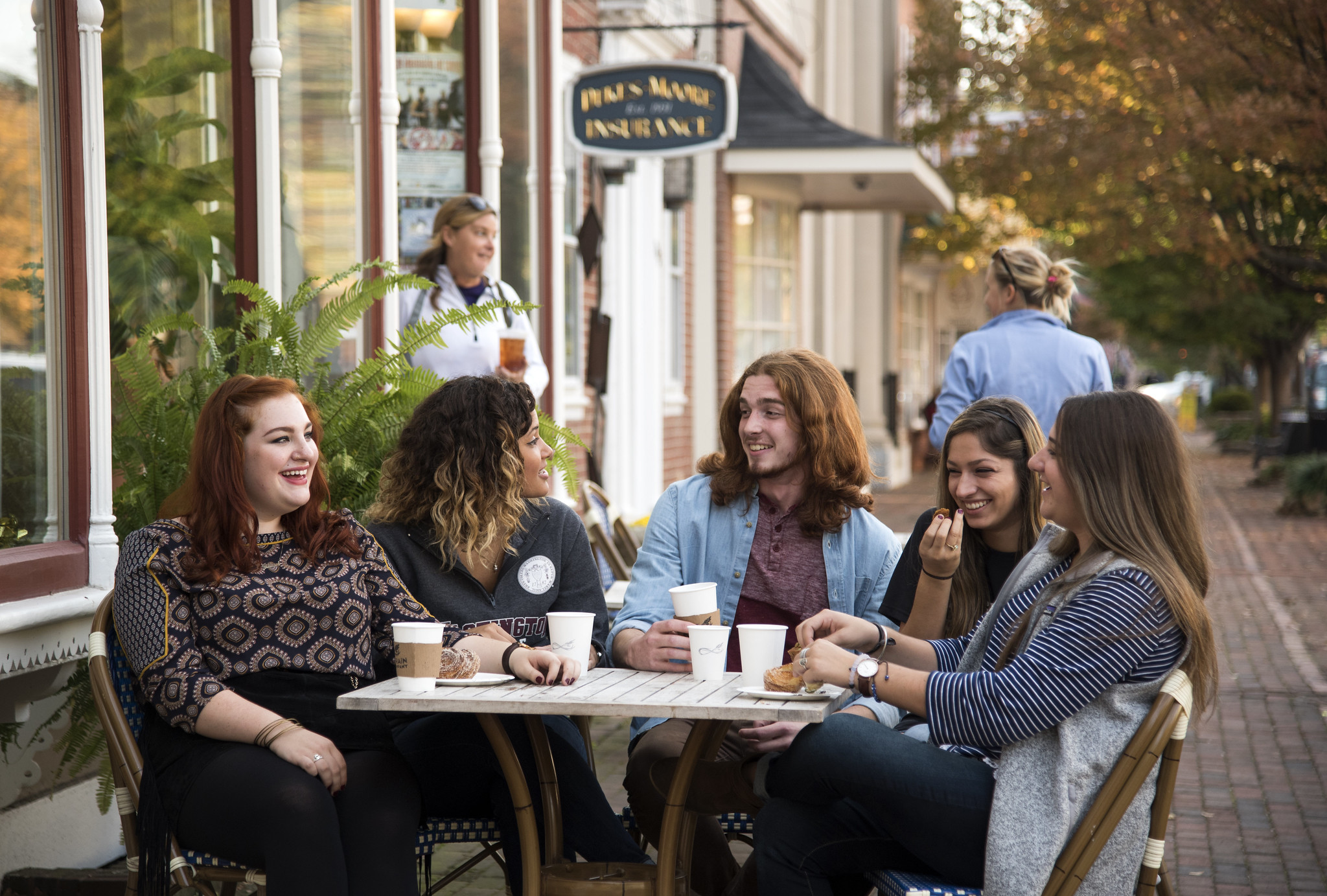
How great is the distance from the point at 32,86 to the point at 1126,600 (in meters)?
3.08

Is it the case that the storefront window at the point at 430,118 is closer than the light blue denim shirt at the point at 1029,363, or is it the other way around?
the light blue denim shirt at the point at 1029,363

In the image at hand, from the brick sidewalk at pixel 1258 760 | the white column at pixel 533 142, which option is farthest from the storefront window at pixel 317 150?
the brick sidewalk at pixel 1258 760

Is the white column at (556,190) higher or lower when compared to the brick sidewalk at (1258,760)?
higher

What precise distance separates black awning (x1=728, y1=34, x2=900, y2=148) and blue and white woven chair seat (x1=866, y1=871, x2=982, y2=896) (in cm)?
1029

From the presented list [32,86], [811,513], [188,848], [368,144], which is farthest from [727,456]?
[368,144]

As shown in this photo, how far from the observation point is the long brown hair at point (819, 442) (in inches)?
141

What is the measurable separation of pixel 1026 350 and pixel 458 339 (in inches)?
92.0

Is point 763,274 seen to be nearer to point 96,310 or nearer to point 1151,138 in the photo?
point 1151,138

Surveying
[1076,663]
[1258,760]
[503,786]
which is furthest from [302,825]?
[1258,760]

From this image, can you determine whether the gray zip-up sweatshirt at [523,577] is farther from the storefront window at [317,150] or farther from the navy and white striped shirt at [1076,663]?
the storefront window at [317,150]

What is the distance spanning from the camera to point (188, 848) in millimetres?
2939

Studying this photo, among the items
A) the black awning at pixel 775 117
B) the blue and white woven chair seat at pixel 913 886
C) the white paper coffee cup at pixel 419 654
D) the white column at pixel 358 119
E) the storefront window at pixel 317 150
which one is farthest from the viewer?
the black awning at pixel 775 117

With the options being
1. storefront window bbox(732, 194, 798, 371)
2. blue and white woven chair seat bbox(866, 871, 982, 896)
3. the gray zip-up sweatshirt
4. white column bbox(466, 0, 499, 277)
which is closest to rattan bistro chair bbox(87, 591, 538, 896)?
the gray zip-up sweatshirt

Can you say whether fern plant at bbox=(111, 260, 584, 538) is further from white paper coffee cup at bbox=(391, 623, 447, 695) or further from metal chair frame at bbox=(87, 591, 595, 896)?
white paper coffee cup at bbox=(391, 623, 447, 695)
